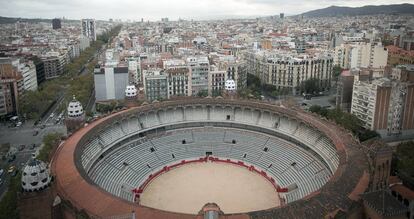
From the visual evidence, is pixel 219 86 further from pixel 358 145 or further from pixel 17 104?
pixel 358 145

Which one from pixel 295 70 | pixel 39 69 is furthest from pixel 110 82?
pixel 295 70

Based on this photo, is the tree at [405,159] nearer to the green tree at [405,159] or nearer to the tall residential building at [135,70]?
the green tree at [405,159]

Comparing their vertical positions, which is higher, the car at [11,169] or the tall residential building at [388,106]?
the tall residential building at [388,106]

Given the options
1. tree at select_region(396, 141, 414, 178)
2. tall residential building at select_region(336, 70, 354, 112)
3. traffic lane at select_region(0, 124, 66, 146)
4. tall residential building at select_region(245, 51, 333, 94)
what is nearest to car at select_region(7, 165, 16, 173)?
traffic lane at select_region(0, 124, 66, 146)

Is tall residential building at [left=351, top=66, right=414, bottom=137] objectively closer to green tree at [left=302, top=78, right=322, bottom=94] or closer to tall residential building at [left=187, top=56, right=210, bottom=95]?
green tree at [left=302, top=78, right=322, bottom=94]

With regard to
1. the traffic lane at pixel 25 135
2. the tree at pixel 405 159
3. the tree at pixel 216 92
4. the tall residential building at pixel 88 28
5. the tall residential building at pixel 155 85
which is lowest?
the traffic lane at pixel 25 135

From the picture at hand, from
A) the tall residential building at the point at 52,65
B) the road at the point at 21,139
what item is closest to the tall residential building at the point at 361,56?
the road at the point at 21,139
